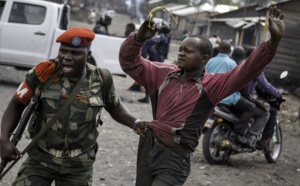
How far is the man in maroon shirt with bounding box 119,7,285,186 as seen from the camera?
3.40 meters

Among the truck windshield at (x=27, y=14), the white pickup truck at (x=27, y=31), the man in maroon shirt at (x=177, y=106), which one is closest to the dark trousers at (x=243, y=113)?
the man in maroon shirt at (x=177, y=106)

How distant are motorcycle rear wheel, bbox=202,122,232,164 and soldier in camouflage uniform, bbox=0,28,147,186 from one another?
369 cm

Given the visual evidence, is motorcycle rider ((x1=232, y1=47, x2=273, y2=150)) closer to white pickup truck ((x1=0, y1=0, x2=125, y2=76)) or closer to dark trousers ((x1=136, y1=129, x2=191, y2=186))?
dark trousers ((x1=136, y1=129, x2=191, y2=186))

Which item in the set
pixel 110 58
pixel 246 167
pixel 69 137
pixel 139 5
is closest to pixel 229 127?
pixel 246 167

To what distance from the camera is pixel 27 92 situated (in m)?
3.22

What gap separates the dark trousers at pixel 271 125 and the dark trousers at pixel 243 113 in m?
0.54

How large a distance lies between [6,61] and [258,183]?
6.74m

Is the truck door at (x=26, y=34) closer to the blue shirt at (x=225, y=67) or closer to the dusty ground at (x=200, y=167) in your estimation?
the dusty ground at (x=200, y=167)

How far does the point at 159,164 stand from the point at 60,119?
0.74 m

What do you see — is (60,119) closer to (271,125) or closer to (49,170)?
(49,170)

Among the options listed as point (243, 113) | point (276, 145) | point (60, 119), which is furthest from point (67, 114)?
point (276, 145)

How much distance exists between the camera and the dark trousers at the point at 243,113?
6.94m

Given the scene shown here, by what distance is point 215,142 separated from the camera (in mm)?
6949

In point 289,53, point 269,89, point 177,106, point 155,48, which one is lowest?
point 289,53
